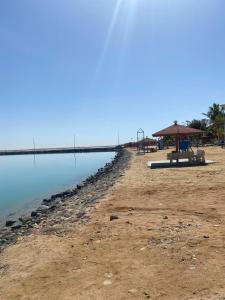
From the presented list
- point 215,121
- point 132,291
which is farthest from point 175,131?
point 215,121

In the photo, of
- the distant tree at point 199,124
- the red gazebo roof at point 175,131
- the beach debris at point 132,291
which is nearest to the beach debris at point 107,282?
the beach debris at point 132,291

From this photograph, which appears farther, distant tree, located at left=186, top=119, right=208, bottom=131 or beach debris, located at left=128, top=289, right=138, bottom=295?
distant tree, located at left=186, top=119, right=208, bottom=131

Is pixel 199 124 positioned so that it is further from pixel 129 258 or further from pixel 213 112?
pixel 129 258

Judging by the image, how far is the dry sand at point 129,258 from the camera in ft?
16.6

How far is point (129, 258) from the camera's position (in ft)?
20.2

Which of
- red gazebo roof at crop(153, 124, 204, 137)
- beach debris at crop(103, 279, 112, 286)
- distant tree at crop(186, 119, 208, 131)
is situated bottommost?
beach debris at crop(103, 279, 112, 286)

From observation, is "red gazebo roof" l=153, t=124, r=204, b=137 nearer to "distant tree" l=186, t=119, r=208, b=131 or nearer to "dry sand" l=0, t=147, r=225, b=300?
"dry sand" l=0, t=147, r=225, b=300

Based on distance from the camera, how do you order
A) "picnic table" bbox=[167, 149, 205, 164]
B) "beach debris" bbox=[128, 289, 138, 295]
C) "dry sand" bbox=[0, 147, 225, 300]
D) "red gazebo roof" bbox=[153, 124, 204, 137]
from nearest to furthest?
1. "beach debris" bbox=[128, 289, 138, 295]
2. "dry sand" bbox=[0, 147, 225, 300]
3. "picnic table" bbox=[167, 149, 205, 164]
4. "red gazebo roof" bbox=[153, 124, 204, 137]

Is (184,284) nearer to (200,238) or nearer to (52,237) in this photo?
(200,238)

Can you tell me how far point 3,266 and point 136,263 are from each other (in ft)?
7.32

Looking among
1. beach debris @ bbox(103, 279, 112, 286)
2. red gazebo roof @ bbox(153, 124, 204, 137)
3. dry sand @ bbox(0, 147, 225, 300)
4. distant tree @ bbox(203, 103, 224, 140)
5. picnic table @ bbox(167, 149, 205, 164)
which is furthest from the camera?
distant tree @ bbox(203, 103, 224, 140)

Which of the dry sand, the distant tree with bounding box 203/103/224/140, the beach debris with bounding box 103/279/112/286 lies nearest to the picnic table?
the dry sand

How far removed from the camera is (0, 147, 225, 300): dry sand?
199 inches

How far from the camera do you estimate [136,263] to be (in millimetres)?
5902
